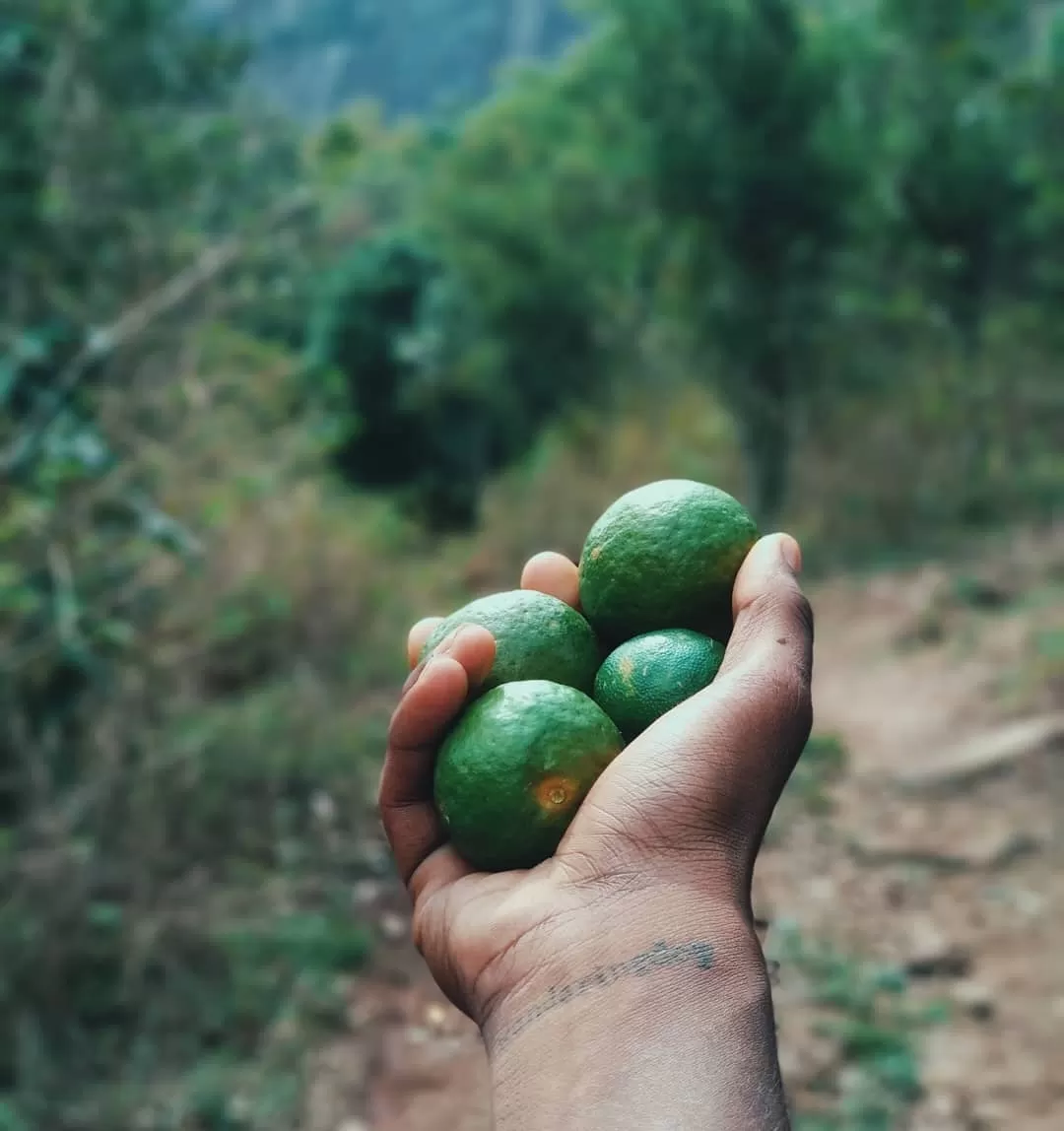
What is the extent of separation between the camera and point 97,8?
7.38 m

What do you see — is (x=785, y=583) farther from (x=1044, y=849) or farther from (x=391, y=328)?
(x=391, y=328)

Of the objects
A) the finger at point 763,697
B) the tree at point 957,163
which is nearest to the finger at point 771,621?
the finger at point 763,697

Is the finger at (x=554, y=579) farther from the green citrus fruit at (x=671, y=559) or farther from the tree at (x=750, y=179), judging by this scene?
the tree at (x=750, y=179)

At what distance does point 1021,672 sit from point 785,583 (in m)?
6.46

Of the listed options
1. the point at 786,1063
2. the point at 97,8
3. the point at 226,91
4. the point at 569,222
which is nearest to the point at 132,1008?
the point at 786,1063

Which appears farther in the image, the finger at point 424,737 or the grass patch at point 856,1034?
the grass patch at point 856,1034

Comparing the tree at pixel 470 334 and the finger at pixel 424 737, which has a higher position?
the tree at pixel 470 334

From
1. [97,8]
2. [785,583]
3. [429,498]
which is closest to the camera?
[785,583]

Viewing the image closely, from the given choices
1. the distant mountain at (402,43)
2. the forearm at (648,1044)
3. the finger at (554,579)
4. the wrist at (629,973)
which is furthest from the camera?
the distant mountain at (402,43)

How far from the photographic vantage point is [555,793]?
72.5 inches

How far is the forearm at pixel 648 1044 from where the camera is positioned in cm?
145

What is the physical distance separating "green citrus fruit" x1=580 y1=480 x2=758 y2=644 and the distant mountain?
49.3 metres

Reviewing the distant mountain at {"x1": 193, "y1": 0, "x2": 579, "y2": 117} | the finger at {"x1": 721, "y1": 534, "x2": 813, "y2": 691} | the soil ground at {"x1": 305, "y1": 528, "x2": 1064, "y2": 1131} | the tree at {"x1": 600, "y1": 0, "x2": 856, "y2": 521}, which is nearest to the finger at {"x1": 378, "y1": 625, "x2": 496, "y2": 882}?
the finger at {"x1": 721, "y1": 534, "x2": 813, "y2": 691}

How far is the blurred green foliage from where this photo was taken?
4.19 metres
